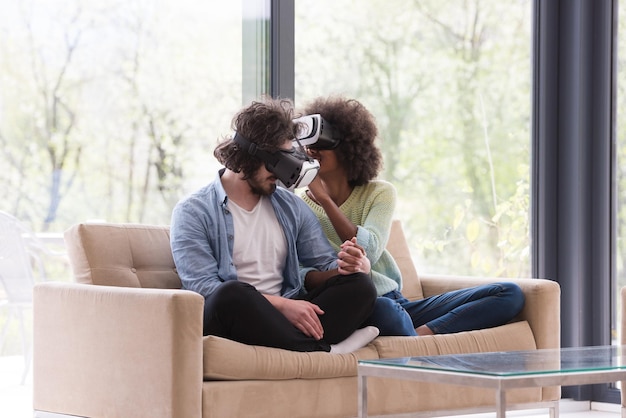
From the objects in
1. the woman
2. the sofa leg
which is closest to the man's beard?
the woman

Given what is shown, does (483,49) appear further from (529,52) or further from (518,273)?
(518,273)

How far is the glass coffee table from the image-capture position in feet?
7.67

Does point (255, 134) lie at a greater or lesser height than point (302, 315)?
greater

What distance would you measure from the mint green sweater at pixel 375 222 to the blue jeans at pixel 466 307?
0.07 meters

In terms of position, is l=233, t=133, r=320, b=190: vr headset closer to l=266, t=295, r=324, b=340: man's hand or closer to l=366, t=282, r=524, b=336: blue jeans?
l=266, t=295, r=324, b=340: man's hand

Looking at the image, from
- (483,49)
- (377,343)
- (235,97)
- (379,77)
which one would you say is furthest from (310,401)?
(483,49)

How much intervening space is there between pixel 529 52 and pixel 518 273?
3.46 feet

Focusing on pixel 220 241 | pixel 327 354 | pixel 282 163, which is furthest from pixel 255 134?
pixel 327 354

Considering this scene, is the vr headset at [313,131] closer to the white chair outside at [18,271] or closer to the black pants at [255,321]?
the black pants at [255,321]

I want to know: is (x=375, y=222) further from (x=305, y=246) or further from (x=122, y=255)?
(x=122, y=255)

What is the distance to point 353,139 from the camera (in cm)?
391

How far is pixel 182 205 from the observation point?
3.38 meters

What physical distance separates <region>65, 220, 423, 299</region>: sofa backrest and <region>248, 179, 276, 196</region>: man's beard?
0.32m

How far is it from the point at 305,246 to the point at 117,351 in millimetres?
880
